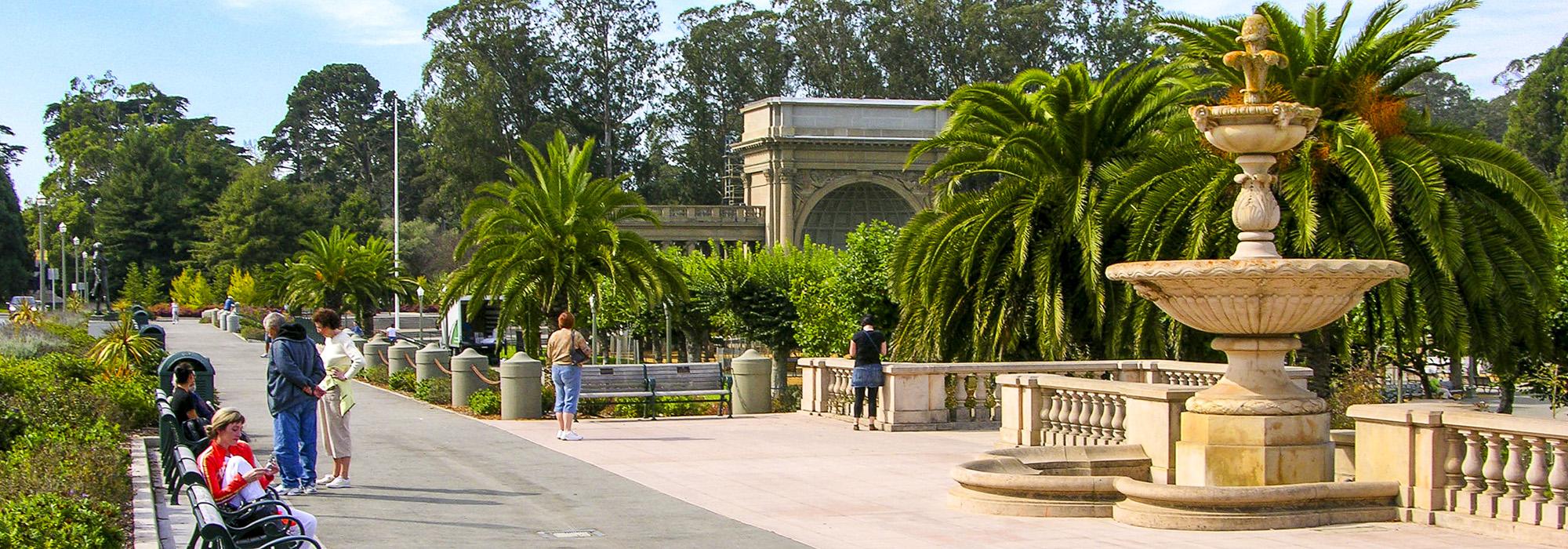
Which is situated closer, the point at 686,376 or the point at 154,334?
the point at 686,376

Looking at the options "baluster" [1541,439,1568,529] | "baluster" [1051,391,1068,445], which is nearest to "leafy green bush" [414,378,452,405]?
"baluster" [1051,391,1068,445]

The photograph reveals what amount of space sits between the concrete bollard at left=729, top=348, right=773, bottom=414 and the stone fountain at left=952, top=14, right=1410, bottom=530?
34.8 ft

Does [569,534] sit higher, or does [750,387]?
[750,387]

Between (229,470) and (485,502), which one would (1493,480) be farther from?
(229,470)

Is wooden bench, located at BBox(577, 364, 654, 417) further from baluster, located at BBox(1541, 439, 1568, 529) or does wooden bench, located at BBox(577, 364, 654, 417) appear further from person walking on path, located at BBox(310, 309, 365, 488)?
baluster, located at BBox(1541, 439, 1568, 529)

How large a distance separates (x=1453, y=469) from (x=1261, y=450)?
128 centimetres

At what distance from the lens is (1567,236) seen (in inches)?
1133

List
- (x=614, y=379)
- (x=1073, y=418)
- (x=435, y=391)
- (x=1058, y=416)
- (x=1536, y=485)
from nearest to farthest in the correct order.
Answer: (x=1536, y=485)
(x=1073, y=418)
(x=1058, y=416)
(x=614, y=379)
(x=435, y=391)

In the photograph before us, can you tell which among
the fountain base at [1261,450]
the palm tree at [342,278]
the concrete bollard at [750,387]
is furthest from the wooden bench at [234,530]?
the palm tree at [342,278]

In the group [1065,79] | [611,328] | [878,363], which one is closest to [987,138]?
[1065,79]

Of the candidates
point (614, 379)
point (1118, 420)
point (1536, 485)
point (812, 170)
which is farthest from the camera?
point (812, 170)

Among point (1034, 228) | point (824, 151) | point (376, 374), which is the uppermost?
point (824, 151)

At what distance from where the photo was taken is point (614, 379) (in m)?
21.6

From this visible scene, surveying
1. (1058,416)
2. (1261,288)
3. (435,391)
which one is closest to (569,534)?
(1261,288)
